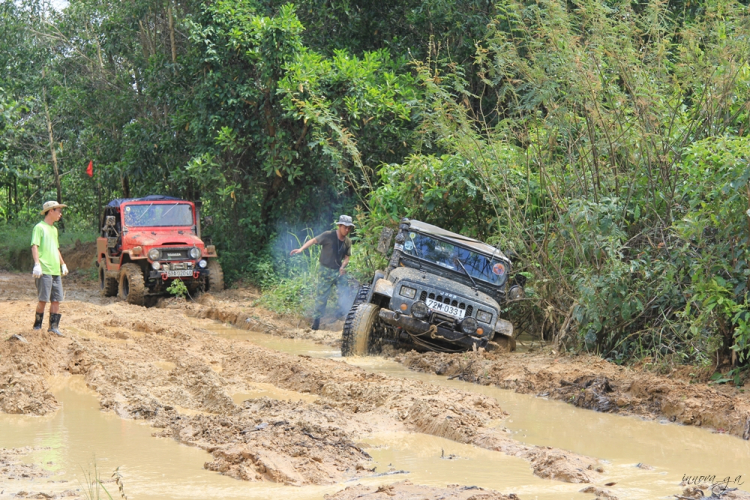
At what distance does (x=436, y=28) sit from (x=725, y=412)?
517 inches

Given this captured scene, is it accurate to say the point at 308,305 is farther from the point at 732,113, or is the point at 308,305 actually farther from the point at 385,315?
the point at 732,113

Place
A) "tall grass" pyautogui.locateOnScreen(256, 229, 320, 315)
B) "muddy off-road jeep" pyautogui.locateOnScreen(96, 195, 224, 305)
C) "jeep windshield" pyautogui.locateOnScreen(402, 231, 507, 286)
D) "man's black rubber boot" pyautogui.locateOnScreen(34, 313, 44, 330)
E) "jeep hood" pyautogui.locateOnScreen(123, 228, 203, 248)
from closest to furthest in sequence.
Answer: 1. "man's black rubber boot" pyautogui.locateOnScreen(34, 313, 44, 330)
2. "jeep windshield" pyautogui.locateOnScreen(402, 231, 507, 286)
3. "tall grass" pyautogui.locateOnScreen(256, 229, 320, 315)
4. "muddy off-road jeep" pyautogui.locateOnScreen(96, 195, 224, 305)
5. "jeep hood" pyautogui.locateOnScreen(123, 228, 203, 248)

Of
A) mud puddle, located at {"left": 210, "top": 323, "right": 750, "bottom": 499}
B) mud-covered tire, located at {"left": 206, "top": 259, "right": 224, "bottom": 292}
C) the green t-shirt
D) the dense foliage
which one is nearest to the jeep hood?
mud-covered tire, located at {"left": 206, "top": 259, "right": 224, "bottom": 292}

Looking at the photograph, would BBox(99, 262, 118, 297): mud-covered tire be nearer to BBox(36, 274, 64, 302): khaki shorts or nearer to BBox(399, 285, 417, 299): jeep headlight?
BBox(36, 274, 64, 302): khaki shorts

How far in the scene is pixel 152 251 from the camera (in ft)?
49.4

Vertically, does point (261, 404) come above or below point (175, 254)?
below

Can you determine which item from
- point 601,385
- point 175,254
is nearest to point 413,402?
point 601,385

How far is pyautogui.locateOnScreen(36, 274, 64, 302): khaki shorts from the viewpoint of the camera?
30.2 feet

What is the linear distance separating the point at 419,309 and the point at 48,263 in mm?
4146

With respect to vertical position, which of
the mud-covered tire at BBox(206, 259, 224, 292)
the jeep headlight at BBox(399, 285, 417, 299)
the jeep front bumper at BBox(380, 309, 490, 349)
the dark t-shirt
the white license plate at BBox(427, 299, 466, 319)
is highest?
the dark t-shirt

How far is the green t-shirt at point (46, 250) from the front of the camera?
30.1ft

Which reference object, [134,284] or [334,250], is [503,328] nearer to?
[334,250]

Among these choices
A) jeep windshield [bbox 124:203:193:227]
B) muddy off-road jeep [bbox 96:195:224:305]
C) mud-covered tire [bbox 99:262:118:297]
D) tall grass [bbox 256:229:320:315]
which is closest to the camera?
tall grass [bbox 256:229:320:315]

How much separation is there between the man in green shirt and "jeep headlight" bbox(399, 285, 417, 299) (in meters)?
3.74
